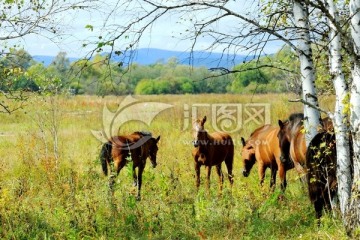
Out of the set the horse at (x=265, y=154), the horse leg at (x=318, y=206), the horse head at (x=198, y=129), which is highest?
the horse head at (x=198, y=129)

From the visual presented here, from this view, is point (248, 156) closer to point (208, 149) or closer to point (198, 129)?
point (208, 149)

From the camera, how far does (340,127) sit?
6203 millimetres

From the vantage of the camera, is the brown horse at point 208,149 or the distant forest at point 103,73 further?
the brown horse at point 208,149

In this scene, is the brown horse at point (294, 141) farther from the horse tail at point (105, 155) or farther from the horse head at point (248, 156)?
the horse tail at point (105, 155)

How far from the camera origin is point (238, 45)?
21.8 ft

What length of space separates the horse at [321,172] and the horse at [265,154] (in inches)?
84.2

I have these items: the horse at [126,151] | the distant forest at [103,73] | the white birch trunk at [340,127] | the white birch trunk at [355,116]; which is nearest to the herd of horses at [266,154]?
the horse at [126,151]

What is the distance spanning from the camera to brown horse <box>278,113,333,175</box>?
344 inches

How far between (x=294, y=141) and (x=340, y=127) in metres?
2.81

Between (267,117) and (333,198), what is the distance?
1344 cm

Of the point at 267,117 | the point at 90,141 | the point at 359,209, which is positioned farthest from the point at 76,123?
the point at 359,209

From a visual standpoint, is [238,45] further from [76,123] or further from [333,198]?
[76,123]

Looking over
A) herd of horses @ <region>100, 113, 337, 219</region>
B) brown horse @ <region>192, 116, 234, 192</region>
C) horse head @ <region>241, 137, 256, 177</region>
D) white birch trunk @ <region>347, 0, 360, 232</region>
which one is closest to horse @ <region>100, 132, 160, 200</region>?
herd of horses @ <region>100, 113, 337, 219</region>

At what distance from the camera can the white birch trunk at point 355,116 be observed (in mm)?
5742
